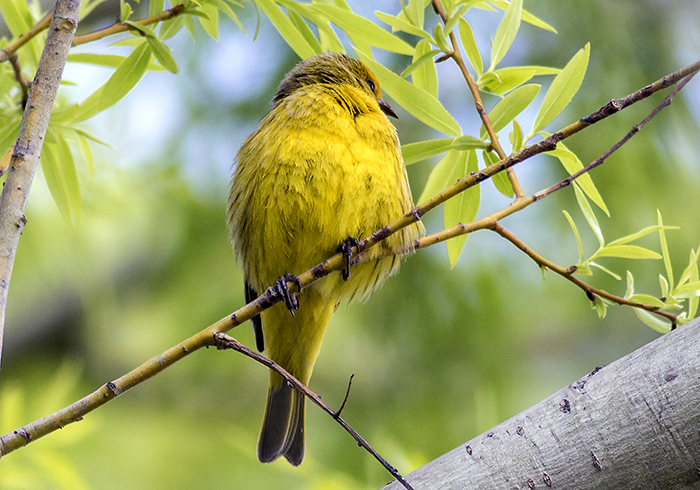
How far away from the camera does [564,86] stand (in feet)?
5.85

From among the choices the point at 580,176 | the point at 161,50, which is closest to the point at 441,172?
the point at 580,176

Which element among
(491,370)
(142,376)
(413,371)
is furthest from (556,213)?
(142,376)

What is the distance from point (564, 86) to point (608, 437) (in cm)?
91

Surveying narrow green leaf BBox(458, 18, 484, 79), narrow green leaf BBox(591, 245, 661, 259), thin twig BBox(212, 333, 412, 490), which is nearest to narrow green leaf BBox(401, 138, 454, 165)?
narrow green leaf BBox(458, 18, 484, 79)

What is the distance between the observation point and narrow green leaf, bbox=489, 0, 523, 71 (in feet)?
6.32

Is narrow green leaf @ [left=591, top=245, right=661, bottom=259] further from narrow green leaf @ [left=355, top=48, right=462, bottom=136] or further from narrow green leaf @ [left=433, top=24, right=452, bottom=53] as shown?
narrow green leaf @ [left=433, top=24, right=452, bottom=53]

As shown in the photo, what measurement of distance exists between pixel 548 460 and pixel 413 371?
9.45 feet

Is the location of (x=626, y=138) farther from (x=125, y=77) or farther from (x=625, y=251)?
(x=125, y=77)

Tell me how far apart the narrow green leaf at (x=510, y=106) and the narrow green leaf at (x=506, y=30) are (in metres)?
0.16

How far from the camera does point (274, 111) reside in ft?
9.52

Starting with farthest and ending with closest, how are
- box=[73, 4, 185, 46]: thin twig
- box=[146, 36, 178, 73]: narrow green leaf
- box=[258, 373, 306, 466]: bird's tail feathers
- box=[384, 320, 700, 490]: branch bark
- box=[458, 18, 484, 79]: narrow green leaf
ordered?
box=[258, 373, 306, 466]: bird's tail feathers, box=[458, 18, 484, 79]: narrow green leaf, box=[146, 36, 178, 73]: narrow green leaf, box=[73, 4, 185, 46]: thin twig, box=[384, 320, 700, 490]: branch bark

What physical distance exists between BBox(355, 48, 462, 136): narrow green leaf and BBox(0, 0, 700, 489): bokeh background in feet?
6.57

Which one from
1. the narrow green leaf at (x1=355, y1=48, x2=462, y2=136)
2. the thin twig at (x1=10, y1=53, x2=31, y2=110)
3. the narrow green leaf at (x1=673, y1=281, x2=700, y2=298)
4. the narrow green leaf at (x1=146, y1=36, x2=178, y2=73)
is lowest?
the narrow green leaf at (x1=673, y1=281, x2=700, y2=298)

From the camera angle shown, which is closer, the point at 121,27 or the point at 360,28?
the point at 121,27
